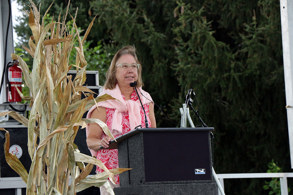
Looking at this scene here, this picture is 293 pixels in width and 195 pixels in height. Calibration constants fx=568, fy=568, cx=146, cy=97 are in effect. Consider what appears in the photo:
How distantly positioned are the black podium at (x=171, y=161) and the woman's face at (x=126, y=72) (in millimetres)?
525

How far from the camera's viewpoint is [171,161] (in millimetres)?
2086

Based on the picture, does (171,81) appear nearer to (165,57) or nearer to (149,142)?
(165,57)

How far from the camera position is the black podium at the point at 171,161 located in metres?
2.05

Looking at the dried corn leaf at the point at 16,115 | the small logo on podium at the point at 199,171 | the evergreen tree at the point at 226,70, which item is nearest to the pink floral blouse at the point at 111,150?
the small logo on podium at the point at 199,171

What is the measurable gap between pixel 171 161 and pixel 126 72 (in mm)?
700

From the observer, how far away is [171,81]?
934cm

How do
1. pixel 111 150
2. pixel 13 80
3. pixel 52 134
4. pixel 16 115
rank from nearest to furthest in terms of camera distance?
pixel 52 134 → pixel 16 115 → pixel 111 150 → pixel 13 80

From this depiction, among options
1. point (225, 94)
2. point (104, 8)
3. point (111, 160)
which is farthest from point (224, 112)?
point (111, 160)

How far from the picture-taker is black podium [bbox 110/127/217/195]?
205 centimetres

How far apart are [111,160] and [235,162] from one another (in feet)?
20.8

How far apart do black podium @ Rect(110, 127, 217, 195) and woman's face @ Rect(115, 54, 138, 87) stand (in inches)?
20.7

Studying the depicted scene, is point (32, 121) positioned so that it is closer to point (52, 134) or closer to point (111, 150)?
point (52, 134)

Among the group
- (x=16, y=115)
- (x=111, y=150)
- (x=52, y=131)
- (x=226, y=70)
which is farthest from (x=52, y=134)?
(x=226, y=70)

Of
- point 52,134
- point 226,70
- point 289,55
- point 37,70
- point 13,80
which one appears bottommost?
point 52,134
